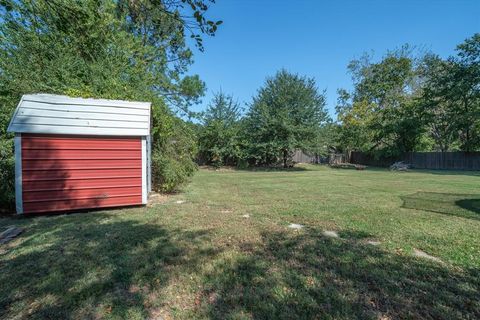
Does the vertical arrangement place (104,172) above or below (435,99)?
below

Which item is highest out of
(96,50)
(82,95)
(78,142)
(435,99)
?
(435,99)

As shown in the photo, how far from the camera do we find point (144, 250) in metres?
3.26

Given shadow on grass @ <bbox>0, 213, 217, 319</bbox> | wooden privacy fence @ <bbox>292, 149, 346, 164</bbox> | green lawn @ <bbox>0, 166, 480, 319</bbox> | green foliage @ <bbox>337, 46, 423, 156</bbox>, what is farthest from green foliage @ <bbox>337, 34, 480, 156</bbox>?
shadow on grass @ <bbox>0, 213, 217, 319</bbox>

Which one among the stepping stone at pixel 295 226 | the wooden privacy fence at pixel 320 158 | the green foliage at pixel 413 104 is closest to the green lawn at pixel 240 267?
the stepping stone at pixel 295 226

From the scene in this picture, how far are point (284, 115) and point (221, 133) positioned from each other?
203 inches

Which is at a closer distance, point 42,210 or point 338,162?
point 42,210

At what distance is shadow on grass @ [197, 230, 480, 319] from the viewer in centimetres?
205

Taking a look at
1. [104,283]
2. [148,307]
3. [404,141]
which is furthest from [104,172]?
[404,141]

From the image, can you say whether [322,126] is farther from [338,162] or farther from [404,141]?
[338,162]

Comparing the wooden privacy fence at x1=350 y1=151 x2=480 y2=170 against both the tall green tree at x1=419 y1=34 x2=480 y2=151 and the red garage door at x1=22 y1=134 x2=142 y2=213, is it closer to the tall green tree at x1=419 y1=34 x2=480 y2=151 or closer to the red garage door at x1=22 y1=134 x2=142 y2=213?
the tall green tree at x1=419 y1=34 x2=480 y2=151

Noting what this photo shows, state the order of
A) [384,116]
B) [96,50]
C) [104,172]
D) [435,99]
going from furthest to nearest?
[384,116]
[435,99]
[96,50]
[104,172]

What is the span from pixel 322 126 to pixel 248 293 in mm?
19379

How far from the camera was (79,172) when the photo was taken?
5301 millimetres

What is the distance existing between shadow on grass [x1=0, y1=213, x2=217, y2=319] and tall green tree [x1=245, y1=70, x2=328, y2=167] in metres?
16.5
